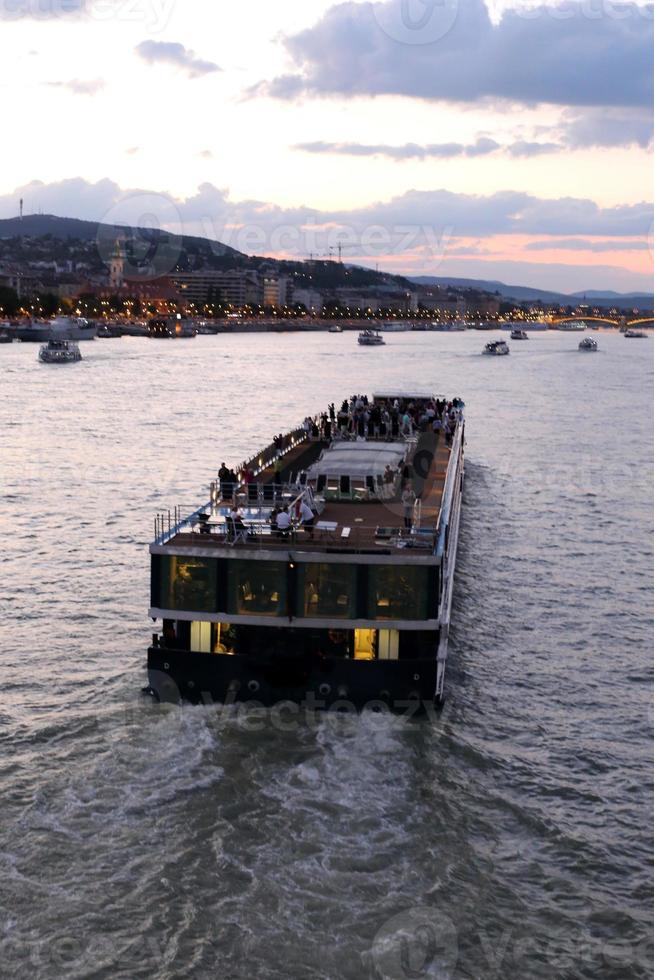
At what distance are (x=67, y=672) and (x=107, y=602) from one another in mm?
4342

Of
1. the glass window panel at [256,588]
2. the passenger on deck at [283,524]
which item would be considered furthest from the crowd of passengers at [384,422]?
the glass window panel at [256,588]

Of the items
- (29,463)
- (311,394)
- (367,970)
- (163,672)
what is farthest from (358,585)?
(311,394)

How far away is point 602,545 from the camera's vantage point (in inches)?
1196

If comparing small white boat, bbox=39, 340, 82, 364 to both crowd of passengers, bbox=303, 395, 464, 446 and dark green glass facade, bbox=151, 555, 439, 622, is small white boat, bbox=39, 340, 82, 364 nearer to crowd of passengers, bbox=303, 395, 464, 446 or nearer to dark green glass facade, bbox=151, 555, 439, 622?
crowd of passengers, bbox=303, 395, 464, 446

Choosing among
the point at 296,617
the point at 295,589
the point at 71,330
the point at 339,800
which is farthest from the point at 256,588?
the point at 71,330

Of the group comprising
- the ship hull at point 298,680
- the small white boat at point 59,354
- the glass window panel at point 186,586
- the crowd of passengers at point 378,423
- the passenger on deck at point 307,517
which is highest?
the passenger on deck at point 307,517

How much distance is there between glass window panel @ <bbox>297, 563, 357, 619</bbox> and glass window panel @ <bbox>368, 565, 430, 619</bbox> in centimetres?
30

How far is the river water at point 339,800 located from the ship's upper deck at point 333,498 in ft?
8.46

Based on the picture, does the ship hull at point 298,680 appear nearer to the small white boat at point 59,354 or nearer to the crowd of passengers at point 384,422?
the crowd of passengers at point 384,422

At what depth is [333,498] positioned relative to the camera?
22000 millimetres

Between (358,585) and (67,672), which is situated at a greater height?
(358,585)

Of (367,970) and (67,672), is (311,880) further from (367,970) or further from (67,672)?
(67,672)

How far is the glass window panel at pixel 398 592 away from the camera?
1653 cm

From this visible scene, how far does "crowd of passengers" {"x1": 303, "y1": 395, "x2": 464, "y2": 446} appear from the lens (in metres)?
33.1
